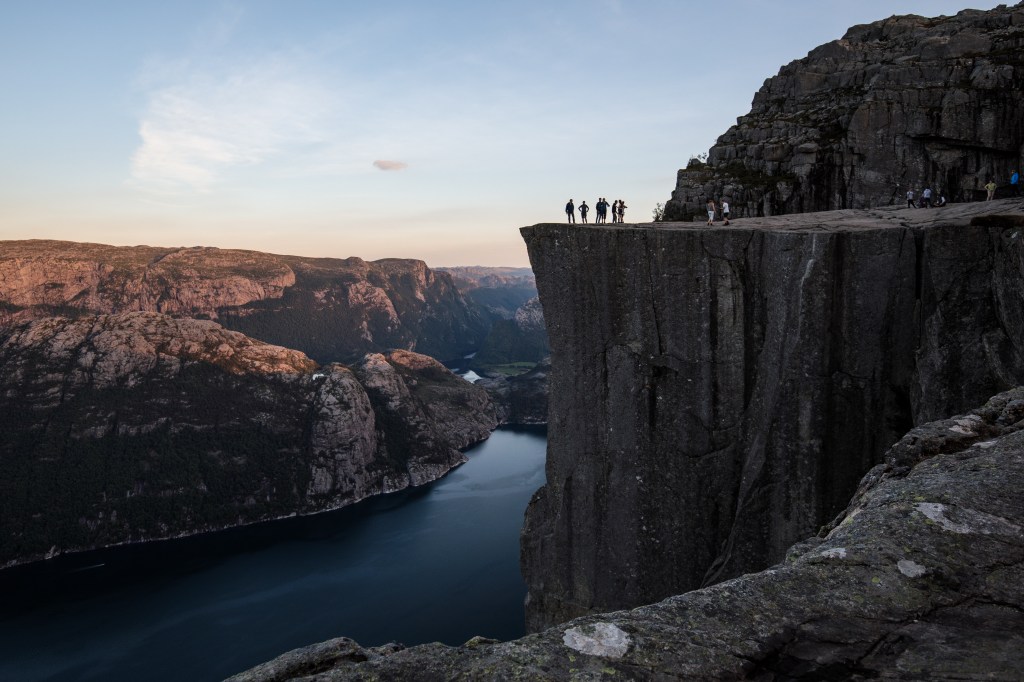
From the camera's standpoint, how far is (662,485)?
103ft

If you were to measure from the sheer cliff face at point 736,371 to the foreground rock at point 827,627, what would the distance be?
13437 mm

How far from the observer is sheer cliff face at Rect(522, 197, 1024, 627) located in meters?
22.8

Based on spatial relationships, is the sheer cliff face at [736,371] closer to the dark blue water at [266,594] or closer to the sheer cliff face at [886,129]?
the sheer cliff face at [886,129]

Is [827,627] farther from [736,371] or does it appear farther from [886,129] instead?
[886,129]

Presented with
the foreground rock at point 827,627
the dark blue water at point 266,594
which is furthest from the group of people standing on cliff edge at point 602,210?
the dark blue water at point 266,594

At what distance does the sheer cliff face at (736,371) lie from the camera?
22.8 meters

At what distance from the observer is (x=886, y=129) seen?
38.7 meters

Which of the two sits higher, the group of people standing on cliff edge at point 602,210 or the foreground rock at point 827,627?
the group of people standing on cliff edge at point 602,210

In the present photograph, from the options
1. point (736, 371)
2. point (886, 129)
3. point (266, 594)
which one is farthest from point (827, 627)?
point (266, 594)

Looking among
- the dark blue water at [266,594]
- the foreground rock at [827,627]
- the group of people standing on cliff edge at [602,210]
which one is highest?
the group of people standing on cliff edge at [602,210]

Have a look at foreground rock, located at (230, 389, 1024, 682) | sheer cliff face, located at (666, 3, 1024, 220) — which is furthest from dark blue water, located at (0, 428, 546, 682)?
foreground rock, located at (230, 389, 1024, 682)

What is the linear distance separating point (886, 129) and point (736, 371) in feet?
72.0

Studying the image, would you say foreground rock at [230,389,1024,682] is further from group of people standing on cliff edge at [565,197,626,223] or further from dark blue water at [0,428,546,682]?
dark blue water at [0,428,546,682]

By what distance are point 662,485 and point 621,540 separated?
3.98 m
